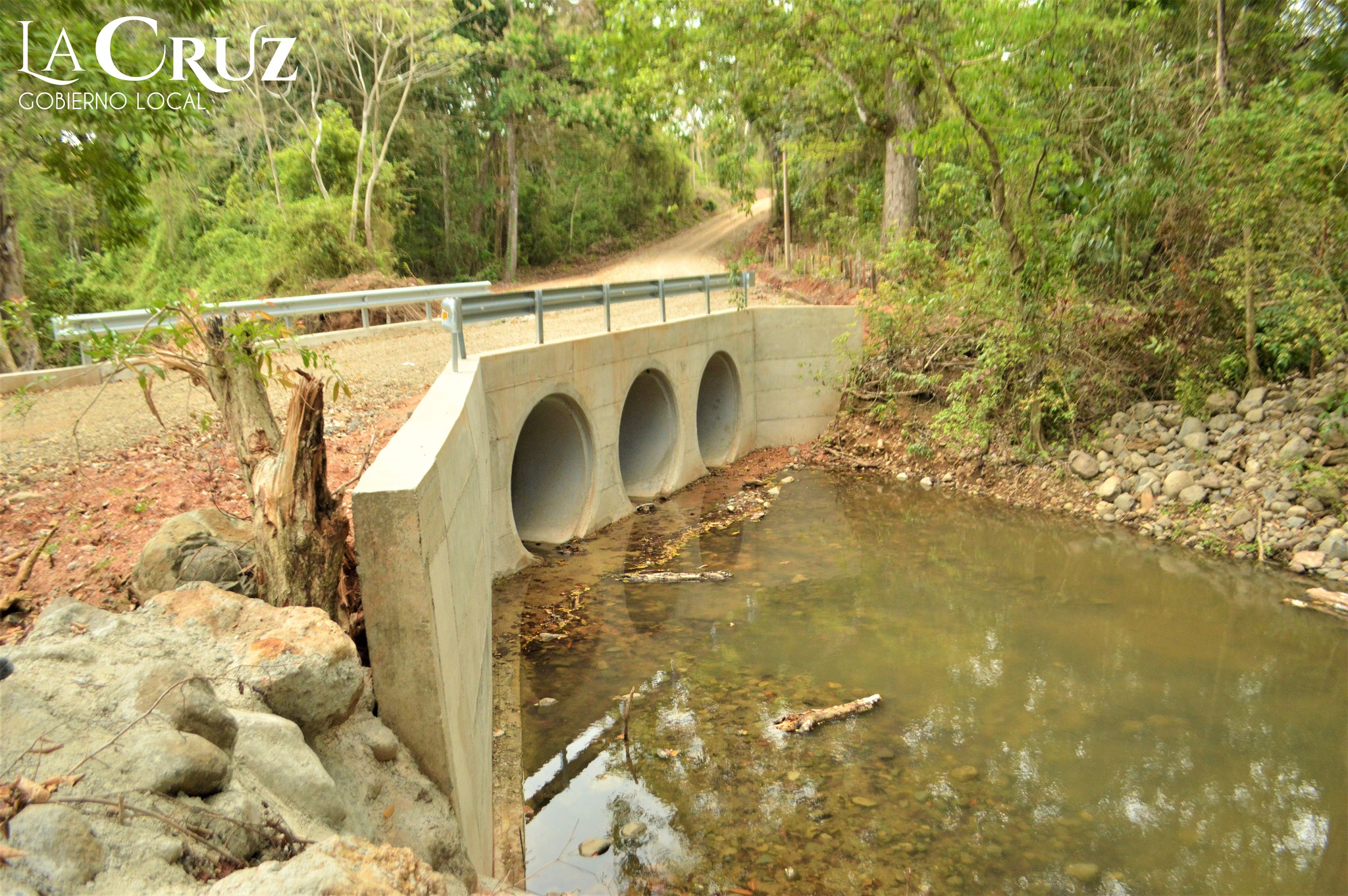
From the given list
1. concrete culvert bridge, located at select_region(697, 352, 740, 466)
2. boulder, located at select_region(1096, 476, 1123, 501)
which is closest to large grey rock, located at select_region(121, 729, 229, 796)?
boulder, located at select_region(1096, 476, 1123, 501)

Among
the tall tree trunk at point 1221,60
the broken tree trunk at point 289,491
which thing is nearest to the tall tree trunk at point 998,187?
the tall tree trunk at point 1221,60

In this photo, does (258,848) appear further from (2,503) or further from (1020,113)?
(1020,113)

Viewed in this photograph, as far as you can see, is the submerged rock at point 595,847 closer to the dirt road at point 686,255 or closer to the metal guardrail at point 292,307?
the metal guardrail at point 292,307

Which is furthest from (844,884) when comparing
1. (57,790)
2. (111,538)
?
(111,538)

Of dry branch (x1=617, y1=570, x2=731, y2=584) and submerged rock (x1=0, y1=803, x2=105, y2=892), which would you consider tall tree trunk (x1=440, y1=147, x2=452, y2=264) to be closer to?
dry branch (x1=617, y1=570, x2=731, y2=584)

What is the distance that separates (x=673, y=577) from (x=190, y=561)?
637 centimetres

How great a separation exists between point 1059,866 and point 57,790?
5.34 m

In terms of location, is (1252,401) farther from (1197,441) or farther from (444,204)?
(444,204)

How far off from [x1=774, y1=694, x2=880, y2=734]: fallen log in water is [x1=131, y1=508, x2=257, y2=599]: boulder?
4.14 meters

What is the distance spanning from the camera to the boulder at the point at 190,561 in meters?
4.44

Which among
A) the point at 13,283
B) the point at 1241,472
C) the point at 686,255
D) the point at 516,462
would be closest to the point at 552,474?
the point at 516,462

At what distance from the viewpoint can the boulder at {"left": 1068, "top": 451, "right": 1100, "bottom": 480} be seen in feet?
42.3

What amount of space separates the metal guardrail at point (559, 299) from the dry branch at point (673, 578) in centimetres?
291

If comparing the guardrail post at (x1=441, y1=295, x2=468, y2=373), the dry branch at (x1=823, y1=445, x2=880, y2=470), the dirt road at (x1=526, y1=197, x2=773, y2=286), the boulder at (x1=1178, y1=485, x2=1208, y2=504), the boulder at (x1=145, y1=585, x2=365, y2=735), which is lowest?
the dry branch at (x1=823, y1=445, x2=880, y2=470)
